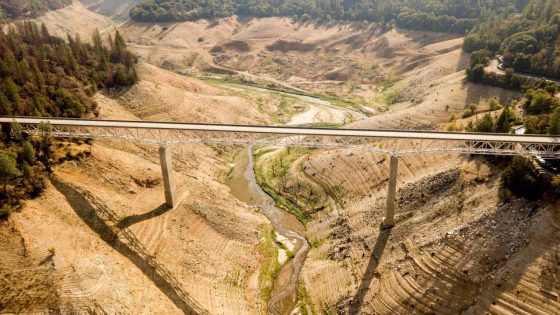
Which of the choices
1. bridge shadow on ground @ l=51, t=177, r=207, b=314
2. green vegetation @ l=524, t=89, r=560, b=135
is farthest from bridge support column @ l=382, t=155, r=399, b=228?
bridge shadow on ground @ l=51, t=177, r=207, b=314

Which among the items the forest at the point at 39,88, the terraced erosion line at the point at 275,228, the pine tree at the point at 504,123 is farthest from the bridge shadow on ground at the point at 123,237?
the pine tree at the point at 504,123

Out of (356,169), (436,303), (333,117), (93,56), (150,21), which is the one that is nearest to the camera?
(436,303)

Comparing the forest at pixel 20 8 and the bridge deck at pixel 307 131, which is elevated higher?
the bridge deck at pixel 307 131

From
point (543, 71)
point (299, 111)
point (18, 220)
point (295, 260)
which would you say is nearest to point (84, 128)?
point (18, 220)

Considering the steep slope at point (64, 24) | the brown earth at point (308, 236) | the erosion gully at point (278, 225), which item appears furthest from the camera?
the steep slope at point (64, 24)

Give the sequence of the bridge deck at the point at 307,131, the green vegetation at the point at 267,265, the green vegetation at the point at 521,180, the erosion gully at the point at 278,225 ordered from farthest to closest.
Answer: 1. the green vegetation at the point at 267,265
2. the erosion gully at the point at 278,225
3. the bridge deck at the point at 307,131
4. the green vegetation at the point at 521,180

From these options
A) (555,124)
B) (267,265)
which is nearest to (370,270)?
(267,265)

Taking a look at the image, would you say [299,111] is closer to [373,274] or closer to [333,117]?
[333,117]

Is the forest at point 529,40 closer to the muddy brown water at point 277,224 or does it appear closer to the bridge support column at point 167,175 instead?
the muddy brown water at point 277,224

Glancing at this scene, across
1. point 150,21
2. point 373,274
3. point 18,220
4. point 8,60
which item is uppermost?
point 8,60
